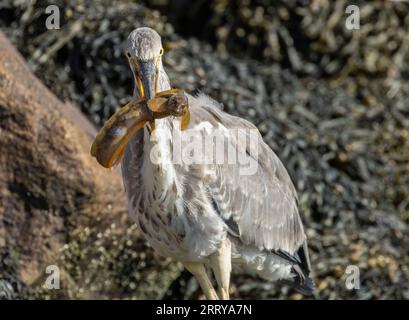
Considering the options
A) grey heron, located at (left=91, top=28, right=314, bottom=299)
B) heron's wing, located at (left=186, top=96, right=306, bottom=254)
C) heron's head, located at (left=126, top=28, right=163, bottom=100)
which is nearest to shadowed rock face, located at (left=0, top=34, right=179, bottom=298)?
grey heron, located at (left=91, top=28, right=314, bottom=299)

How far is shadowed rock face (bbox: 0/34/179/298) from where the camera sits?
4.41 meters

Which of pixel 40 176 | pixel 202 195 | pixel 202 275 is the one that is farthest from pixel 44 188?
pixel 202 195

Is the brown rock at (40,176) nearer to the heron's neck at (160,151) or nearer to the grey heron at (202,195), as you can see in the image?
the grey heron at (202,195)

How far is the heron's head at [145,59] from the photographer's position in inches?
137

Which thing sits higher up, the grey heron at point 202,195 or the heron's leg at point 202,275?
the grey heron at point 202,195

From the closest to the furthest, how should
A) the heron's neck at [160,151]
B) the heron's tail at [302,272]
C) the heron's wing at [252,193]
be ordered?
the heron's neck at [160,151]
the heron's wing at [252,193]
the heron's tail at [302,272]

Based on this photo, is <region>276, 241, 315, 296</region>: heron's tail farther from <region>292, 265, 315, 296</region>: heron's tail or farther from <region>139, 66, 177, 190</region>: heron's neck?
<region>139, 66, 177, 190</region>: heron's neck

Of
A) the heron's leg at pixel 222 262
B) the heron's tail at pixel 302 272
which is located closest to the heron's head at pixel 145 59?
the heron's leg at pixel 222 262

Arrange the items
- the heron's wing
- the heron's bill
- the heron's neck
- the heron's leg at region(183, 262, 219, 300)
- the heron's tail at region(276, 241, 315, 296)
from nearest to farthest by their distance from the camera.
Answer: the heron's bill, the heron's neck, the heron's wing, the heron's leg at region(183, 262, 219, 300), the heron's tail at region(276, 241, 315, 296)

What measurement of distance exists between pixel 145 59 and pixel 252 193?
35.2 inches

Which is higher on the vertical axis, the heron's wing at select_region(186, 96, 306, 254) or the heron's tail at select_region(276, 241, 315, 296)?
the heron's wing at select_region(186, 96, 306, 254)

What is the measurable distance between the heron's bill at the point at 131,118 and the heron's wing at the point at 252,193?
0.35m

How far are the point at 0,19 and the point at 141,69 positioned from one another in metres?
2.31

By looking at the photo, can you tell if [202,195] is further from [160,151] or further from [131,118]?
[131,118]
